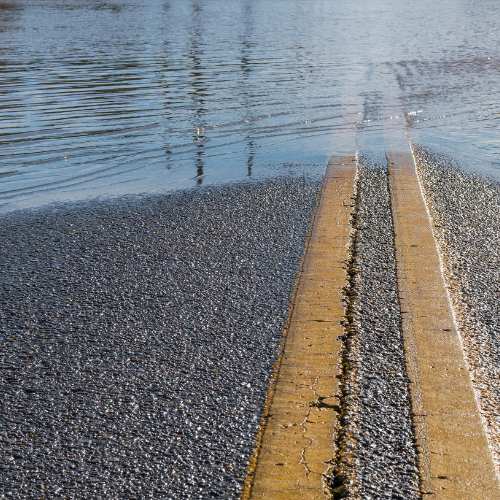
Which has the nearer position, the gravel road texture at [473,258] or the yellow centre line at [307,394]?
the yellow centre line at [307,394]

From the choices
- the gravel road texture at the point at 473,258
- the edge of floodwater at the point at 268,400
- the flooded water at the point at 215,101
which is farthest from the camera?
the flooded water at the point at 215,101

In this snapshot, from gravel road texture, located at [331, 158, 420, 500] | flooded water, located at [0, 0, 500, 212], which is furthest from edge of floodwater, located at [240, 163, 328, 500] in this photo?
flooded water, located at [0, 0, 500, 212]

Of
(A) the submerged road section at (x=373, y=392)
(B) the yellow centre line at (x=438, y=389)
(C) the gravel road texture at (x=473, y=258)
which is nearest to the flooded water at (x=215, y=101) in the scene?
(C) the gravel road texture at (x=473, y=258)

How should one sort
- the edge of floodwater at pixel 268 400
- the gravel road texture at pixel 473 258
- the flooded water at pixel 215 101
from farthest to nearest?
the flooded water at pixel 215 101 → the gravel road texture at pixel 473 258 → the edge of floodwater at pixel 268 400

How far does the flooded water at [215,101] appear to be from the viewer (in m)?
6.14

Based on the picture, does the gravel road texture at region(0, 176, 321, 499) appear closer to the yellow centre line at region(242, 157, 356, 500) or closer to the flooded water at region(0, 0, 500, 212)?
the yellow centre line at region(242, 157, 356, 500)

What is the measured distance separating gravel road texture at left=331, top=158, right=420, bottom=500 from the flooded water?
94.5 inches

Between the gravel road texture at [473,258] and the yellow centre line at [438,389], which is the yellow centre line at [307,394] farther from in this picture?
the gravel road texture at [473,258]

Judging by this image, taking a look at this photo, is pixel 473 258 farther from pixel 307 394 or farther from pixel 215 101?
pixel 215 101

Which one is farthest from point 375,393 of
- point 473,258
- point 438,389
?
point 473,258

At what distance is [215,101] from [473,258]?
623 centimetres

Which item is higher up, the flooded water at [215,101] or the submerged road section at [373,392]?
the flooded water at [215,101]

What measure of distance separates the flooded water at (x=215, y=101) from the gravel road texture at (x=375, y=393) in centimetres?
240

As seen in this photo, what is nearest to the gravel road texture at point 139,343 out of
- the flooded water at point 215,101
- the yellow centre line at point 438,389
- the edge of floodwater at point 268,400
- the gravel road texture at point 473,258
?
the edge of floodwater at point 268,400
